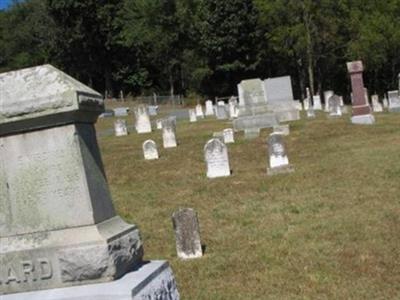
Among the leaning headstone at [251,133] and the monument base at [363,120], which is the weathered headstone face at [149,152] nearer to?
the leaning headstone at [251,133]

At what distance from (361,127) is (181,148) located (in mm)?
6886

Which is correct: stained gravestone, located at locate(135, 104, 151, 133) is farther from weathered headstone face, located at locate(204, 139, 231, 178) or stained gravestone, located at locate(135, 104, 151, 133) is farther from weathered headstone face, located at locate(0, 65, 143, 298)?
weathered headstone face, located at locate(0, 65, 143, 298)

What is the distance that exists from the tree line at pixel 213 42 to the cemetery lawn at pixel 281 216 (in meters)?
38.8

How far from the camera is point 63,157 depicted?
3.76 meters

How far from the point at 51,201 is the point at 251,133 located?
20301 millimetres

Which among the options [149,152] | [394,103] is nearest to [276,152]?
[149,152]

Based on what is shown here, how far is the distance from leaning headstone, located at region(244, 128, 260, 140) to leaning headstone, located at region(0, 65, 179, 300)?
63.9ft

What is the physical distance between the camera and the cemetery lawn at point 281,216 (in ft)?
23.6

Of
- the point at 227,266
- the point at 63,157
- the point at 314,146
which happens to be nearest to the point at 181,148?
the point at 314,146

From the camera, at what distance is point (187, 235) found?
862 centimetres

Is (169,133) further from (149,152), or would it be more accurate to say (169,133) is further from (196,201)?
(196,201)

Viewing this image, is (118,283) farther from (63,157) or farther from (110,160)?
(110,160)

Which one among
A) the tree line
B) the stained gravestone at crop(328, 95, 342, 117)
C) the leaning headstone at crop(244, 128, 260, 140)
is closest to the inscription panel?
the leaning headstone at crop(244, 128, 260, 140)

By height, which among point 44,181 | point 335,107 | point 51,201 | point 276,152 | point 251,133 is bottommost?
point 276,152
